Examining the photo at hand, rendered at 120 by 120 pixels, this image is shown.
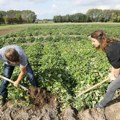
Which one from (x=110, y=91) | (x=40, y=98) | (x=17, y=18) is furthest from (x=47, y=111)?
(x=17, y=18)

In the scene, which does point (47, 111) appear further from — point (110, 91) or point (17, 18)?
point (17, 18)

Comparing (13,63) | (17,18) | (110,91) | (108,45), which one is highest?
(108,45)

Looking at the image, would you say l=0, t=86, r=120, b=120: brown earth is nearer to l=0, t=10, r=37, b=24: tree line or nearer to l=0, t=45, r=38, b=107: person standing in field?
l=0, t=45, r=38, b=107: person standing in field

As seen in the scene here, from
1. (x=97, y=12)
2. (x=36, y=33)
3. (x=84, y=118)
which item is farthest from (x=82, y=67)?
(x=97, y=12)

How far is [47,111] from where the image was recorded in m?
7.84

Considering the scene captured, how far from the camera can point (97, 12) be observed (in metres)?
115

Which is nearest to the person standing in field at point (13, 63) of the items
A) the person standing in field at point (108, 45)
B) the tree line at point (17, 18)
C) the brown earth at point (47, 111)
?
the brown earth at point (47, 111)

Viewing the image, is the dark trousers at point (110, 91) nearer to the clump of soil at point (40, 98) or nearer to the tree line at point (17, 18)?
the clump of soil at point (40, 98)

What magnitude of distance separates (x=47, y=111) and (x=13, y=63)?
1.41 m

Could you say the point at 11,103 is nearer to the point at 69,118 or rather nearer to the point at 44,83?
the point at 44,83

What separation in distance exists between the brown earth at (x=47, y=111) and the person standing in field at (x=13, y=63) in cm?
29

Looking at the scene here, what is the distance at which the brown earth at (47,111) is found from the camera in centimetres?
745

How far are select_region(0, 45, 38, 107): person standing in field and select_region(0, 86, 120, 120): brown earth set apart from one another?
0.29m

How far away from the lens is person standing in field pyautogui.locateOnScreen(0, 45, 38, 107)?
7184mm
